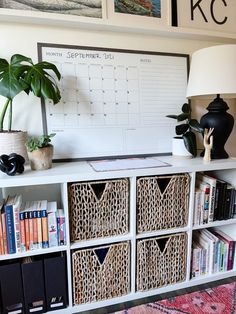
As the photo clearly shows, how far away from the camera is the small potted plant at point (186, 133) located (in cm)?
125

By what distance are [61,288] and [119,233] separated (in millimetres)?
376

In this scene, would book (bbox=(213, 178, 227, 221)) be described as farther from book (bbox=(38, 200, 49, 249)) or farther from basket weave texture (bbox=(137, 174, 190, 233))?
book (bbox=(38, 200, 49, 249))

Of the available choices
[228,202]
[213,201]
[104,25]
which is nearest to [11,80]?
[104,25]

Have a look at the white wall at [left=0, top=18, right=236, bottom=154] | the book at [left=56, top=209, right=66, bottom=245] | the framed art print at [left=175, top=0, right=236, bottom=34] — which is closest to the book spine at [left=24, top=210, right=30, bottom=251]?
the book at [left=56, top=209, right=66, bottom=245]

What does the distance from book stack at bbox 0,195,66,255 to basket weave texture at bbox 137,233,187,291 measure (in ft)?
1.42

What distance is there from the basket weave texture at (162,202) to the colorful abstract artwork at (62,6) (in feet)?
3.09

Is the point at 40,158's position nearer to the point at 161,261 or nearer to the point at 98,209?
the point at 98,209

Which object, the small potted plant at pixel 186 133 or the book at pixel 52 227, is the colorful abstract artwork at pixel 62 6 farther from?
the book at pixel 52 227

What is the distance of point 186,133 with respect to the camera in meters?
1.28

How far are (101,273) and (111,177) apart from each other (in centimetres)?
50

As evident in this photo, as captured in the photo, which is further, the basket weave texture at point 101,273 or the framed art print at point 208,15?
the framed art print at point 208,15

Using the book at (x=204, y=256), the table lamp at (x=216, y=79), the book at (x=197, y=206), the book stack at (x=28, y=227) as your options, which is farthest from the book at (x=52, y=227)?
the table lamp at (x=216, y=79)

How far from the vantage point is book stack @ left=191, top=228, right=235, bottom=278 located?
1.30m

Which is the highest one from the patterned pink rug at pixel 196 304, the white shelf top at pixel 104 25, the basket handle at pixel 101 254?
the white shelf top at pixel 104 25
